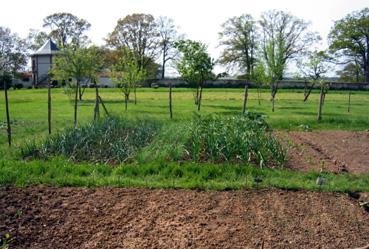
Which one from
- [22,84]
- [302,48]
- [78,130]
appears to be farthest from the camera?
[22,84]

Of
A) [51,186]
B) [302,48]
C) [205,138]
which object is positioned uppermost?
[302,48]

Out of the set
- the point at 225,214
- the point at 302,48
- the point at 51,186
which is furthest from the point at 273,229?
the point at 302,48

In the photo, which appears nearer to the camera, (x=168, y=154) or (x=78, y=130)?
(x=168, y=154)

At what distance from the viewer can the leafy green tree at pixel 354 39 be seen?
198 ft

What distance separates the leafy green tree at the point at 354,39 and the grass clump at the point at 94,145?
57822 mm

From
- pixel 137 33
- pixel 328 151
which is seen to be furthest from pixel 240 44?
pixel 328 151

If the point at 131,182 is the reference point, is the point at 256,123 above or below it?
above

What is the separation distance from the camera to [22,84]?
214 feet

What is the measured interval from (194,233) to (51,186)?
10.0ft

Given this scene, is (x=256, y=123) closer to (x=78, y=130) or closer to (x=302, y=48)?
(x=78, y=130)

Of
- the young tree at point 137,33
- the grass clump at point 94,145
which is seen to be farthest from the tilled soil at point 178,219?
the young tree at point 137,33

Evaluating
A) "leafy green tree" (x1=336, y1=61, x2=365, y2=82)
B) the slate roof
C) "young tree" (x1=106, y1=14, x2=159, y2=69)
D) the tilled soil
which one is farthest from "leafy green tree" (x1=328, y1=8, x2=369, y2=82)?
the tilled soil

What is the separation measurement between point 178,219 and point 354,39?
6351 centimetres

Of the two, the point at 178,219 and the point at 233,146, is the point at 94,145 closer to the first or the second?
the point at 233,146
